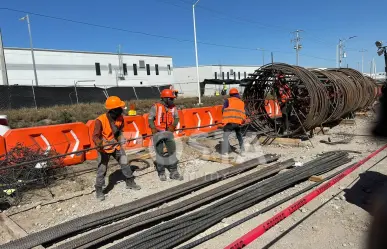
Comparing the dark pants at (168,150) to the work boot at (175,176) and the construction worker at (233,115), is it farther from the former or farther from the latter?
the construction worker at (233,115)

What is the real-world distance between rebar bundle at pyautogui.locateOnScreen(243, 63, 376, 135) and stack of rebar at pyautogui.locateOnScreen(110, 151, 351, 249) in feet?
10.8

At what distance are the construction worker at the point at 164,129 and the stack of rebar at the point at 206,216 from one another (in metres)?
1.81

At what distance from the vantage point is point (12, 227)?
4.13m

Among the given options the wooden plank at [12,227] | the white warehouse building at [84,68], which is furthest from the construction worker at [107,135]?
the white warehouse building at [84,68]

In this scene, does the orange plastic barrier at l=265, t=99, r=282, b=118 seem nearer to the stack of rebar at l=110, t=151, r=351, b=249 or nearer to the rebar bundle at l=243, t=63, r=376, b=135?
the rebar bundle at l=243, t=63, r=376, b=135

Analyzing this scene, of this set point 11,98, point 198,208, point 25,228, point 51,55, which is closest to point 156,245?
point 198,208

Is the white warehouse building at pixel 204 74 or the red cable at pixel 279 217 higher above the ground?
the white warehouse building at pixel 204 74

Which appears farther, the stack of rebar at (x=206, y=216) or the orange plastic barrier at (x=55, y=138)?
the orange plastic barrier at (x=55, y=138)

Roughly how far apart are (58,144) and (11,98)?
13191mm

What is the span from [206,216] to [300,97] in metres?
7.14

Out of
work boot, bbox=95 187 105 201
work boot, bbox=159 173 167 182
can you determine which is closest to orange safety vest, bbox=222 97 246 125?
work boot, bbox=159 173 167 182

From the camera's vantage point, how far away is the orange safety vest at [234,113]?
7.97m

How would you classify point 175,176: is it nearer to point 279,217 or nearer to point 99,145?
point 99,145

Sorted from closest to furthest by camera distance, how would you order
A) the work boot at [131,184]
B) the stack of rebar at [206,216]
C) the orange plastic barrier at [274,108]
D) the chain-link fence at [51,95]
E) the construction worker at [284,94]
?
the stack of rebar at [206,216], the work boot at [131,184], the construction worker at [284,94], the orange plastic barrier at [274,108], the chain-link fence at [51,95]
